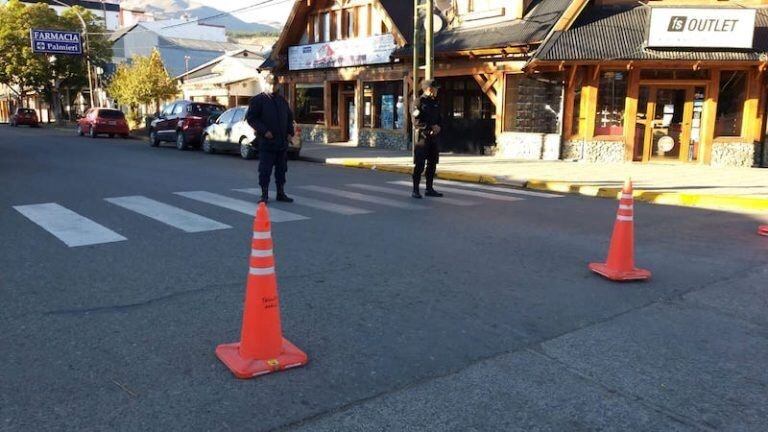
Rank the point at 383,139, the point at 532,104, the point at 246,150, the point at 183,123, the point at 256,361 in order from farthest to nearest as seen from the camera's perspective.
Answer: the point at 383,139
the point at 183,123
the point at 532,104
the point at 246,150
the point at 256,361

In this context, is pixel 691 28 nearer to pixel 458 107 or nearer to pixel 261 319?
pixel 458 107

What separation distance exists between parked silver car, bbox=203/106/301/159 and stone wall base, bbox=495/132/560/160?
610cm

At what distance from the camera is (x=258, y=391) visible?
3240 millimetres

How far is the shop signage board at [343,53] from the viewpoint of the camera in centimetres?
2172

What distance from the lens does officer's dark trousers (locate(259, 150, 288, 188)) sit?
9312mm

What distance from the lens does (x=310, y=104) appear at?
2664 cm

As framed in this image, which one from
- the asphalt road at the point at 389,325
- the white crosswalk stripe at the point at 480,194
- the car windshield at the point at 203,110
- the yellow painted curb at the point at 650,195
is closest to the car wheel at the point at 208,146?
the car windshield at the point at 203,110

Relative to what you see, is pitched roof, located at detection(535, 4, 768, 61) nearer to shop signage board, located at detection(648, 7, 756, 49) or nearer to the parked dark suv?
shop signage board, located at detection(648, 7, 756, 49)

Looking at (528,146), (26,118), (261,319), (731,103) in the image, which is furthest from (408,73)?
(26,118)

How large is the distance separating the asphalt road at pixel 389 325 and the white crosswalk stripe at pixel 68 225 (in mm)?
55

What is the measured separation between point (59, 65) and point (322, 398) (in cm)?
5044

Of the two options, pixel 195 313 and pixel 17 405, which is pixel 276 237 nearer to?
pixel 195 313

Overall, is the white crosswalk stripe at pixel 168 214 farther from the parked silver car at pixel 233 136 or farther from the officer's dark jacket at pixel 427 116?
the parked silver car at pixel 233 136

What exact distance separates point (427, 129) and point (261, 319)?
694cm
